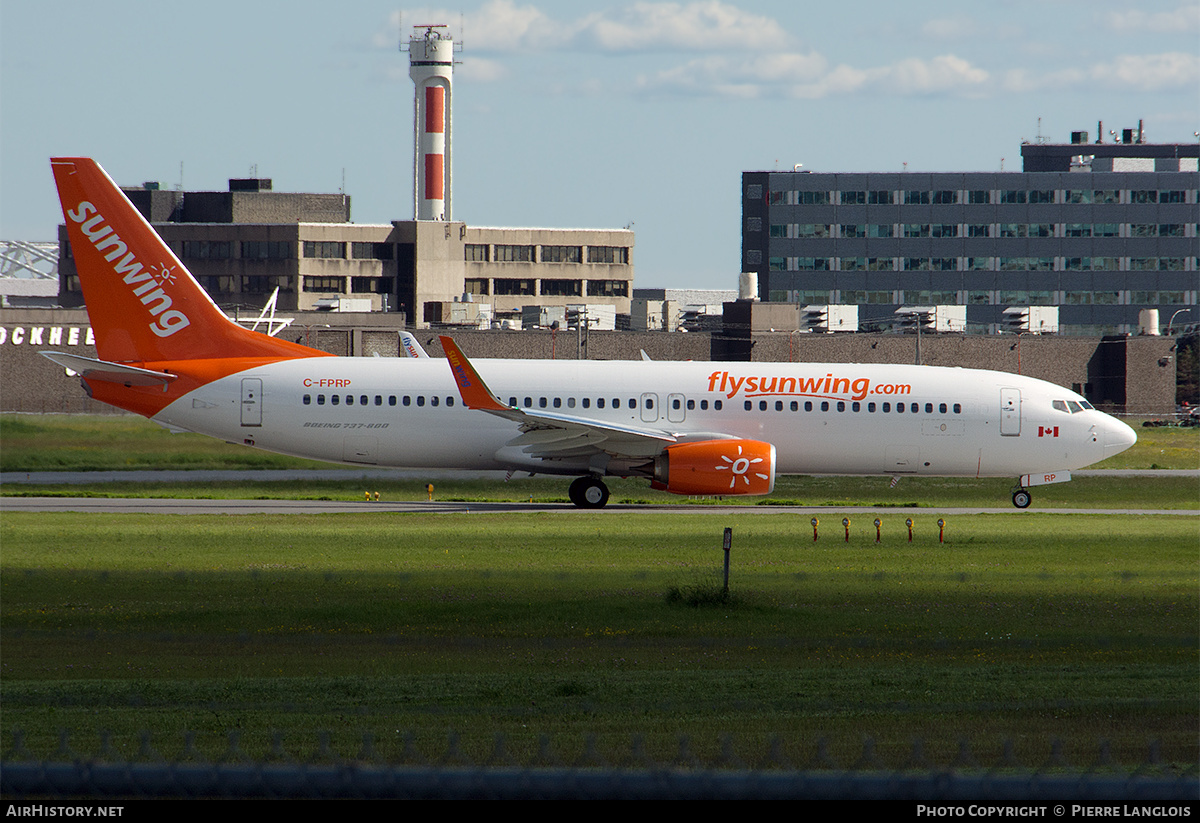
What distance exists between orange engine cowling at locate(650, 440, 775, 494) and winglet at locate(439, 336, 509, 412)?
4.50 meters

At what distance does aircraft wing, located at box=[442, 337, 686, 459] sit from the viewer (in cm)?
3228

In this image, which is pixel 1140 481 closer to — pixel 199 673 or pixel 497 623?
pixel 497 623

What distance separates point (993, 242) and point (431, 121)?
2450 inches

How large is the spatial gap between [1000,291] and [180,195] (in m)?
90.8

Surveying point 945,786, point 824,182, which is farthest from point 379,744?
point 824,182

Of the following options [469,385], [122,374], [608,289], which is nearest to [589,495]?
[469,385]

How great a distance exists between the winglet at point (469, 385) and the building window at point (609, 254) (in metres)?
123

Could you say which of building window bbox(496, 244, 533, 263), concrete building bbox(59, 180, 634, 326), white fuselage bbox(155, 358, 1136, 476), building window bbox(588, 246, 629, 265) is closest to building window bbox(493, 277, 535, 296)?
concrete building bbox(59, 180, 634, 326)

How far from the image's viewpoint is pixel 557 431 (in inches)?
1348

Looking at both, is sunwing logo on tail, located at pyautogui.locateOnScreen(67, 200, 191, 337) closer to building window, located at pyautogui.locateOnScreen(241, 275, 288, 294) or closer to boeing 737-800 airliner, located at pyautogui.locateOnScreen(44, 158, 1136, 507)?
boeing 737-800 airliner, located at pyautogui.locateOnScreen(44, 158, 1136, 507)

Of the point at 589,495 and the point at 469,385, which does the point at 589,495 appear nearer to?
the point at 589,495

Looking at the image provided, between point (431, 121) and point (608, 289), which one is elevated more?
point (431, 121)

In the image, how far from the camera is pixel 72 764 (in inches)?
194

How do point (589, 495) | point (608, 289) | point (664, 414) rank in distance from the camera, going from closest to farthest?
point (589, 495) < point (664, 414) < point (608, 289)
